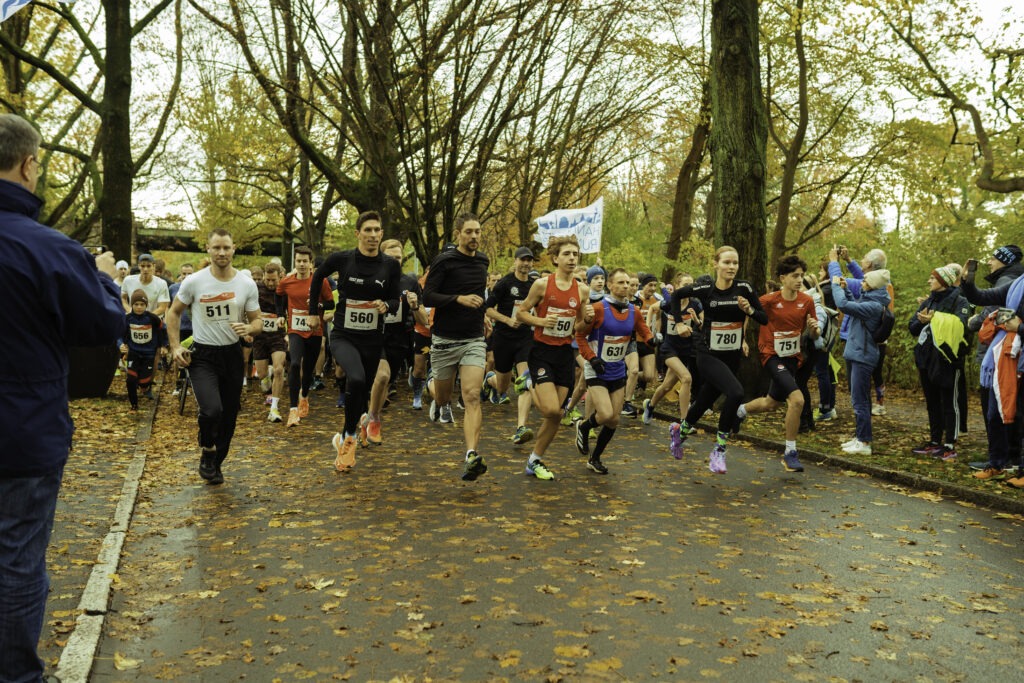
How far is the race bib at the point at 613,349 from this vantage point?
9828 mm

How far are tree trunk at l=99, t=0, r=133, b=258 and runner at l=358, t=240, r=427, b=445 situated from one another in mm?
6883

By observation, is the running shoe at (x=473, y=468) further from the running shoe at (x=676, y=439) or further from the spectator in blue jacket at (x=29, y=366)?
the spectator in blue jacket at (x=29, y=366)

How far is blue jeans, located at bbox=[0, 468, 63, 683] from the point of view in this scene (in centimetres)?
337

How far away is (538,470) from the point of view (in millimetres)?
9305

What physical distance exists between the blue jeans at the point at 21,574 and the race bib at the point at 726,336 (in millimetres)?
7643

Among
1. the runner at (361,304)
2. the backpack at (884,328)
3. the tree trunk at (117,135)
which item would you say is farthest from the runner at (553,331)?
the tree trunk at (117,135)

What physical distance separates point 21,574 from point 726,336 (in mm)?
7828

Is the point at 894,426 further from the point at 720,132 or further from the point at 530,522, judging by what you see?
the point at 530,522

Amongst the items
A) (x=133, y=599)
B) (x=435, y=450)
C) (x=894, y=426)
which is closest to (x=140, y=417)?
(x=435, y=450)

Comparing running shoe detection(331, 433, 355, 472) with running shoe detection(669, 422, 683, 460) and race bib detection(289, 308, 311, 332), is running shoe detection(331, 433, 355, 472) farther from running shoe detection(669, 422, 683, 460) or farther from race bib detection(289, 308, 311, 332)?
race bib detection(289, 308, 311, 332)

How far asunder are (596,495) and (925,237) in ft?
55.3

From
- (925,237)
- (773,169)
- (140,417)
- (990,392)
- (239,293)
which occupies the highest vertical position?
(773,169)

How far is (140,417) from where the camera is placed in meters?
13.6

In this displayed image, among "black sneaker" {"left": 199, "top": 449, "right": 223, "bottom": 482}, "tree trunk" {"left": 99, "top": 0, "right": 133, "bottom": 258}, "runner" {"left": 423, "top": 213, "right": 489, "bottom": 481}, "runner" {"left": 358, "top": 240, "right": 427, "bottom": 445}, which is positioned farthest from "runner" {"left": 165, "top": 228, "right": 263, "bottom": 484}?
"tree trunk" {"left": 99, "top": 0, "right": 133, "bottom": 258}
